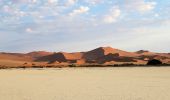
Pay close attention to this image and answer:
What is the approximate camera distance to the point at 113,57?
69938 mm

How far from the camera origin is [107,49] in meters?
84.4

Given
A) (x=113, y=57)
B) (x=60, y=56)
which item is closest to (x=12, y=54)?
(x=60, y=56)

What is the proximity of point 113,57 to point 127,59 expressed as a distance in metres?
4.98

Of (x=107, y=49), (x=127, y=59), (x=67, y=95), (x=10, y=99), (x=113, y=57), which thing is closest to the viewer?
(x=10, y=99)

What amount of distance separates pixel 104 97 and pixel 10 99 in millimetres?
2843

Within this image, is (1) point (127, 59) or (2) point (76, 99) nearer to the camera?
(2) point (76, 99)

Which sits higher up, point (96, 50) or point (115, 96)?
point (96, 50)

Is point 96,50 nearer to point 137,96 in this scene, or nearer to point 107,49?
point 107,49

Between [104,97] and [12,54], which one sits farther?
[12,54]

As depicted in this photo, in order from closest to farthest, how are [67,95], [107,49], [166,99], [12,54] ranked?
[166,99] → [67,95] → [107,49] → [12,54]

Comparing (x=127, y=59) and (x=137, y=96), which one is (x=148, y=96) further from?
(x=127, y=59)

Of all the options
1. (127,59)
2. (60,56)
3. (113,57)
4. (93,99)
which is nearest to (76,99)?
(93,99)

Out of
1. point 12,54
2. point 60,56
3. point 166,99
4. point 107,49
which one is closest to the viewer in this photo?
point 166,99

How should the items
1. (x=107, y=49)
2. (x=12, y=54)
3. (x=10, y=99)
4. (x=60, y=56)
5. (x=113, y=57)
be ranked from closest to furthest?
(x=10, y=99), (x=113, y=57), (x=60, y=56), (x=107, y=49), (x=12, y=54)
